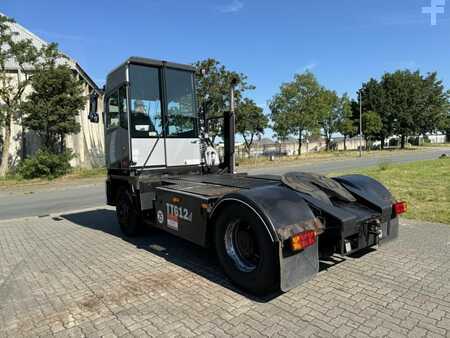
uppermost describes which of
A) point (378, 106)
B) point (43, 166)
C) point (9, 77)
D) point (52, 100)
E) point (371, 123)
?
point (378, 106)

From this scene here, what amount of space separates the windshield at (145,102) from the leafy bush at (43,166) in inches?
656

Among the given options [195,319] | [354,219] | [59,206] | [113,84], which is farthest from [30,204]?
[354,219]

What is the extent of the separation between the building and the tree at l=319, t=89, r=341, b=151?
2764 centimetres

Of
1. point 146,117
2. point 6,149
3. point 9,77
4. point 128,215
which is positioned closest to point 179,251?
point 128,215

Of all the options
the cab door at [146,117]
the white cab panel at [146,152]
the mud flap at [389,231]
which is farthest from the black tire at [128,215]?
the mud flap at [389,231]

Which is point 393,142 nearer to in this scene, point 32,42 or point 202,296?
point 32,42

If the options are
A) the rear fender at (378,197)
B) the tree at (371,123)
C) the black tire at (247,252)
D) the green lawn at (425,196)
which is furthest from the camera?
the tree at (371,123)

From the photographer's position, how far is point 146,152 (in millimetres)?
6141

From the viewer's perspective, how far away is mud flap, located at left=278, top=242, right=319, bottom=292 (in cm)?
321

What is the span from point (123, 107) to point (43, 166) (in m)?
16.6

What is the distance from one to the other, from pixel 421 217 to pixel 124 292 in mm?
6082

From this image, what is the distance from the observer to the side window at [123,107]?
5969mm

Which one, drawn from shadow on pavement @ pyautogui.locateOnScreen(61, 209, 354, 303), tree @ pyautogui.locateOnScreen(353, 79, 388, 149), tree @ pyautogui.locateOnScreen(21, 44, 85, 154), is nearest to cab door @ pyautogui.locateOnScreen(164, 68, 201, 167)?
shadow on pavement @ pyautogui.locateOnScreen(61, 209, 354, 303)

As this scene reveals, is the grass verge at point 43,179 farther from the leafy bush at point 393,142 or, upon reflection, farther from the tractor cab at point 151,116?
the leafy bush at point 393,142
